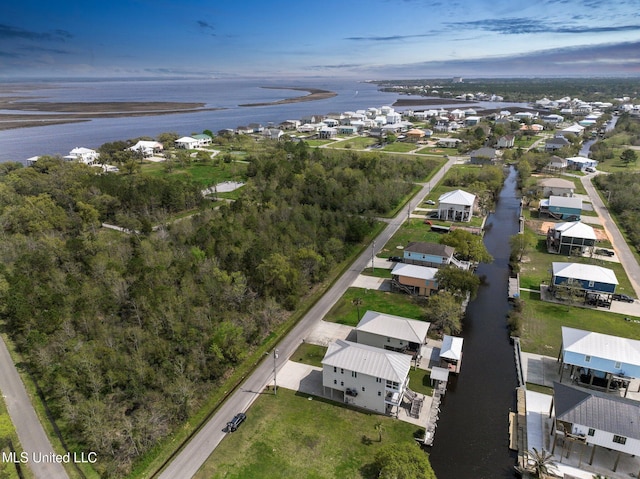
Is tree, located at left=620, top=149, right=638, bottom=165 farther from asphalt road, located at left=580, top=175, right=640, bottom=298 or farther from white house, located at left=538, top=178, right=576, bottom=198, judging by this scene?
white house, located at left=538, top=178, right=576, bottom=198

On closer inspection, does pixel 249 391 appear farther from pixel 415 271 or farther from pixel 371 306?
pixel 415 271

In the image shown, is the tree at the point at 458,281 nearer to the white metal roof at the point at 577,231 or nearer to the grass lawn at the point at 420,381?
the grass lawn at the point at 420,381

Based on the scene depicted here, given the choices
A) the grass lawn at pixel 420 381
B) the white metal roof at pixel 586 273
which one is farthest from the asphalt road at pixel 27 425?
the white metal roof at pixel 586 273

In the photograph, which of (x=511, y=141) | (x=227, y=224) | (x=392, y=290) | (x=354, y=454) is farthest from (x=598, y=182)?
(x=354, y=454)

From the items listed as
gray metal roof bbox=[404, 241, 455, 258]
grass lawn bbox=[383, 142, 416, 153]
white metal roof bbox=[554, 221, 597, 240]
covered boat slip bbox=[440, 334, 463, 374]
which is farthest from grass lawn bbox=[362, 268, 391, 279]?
grass lawn bbox=[383, 142, 416, 153]

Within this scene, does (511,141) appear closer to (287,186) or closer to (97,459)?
(287,186)

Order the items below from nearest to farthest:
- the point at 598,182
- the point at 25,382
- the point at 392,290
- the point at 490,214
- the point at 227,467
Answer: the point at 227,467 < the point at 25,382 < the point at 392,290 < the point at 490,214 < the point at 598,182
